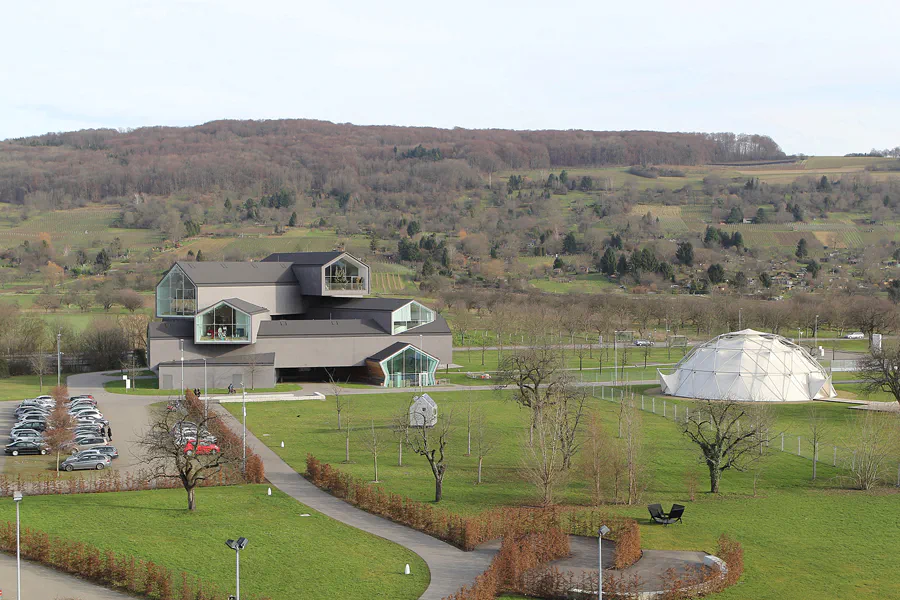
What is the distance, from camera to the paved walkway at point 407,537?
23.4 m

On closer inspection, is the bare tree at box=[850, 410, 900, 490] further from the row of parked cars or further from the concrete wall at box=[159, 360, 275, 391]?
the concrete wall at box=[159, 360, 275, 391]

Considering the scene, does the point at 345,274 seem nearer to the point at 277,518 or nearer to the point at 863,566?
the point at 277,518

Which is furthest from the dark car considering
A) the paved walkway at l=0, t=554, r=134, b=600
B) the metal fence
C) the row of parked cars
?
the metal fence

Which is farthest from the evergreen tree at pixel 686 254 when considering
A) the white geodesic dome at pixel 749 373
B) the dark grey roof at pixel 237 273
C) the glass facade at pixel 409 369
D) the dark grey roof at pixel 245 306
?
the dark grey roof at pixel 245 306

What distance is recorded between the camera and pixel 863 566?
24453 millimetres

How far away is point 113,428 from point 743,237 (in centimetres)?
13965

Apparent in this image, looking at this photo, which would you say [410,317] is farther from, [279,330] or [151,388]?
[151,388]

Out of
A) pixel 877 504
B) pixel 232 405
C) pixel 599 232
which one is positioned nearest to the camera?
pixel 877 504

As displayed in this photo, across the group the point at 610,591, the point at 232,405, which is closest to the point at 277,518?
the point at 610,591

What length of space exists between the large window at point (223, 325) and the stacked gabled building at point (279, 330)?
0.07 m

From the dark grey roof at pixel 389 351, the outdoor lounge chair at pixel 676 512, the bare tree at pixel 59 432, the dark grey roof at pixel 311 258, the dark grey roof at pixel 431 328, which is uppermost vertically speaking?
the dark grey roof at pixel 311 258

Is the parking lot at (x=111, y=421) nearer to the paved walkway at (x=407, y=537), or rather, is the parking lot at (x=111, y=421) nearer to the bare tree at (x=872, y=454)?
the paved walkway at (x=407, y=537)

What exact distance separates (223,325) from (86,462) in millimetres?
27319

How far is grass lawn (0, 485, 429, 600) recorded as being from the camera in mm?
22781
